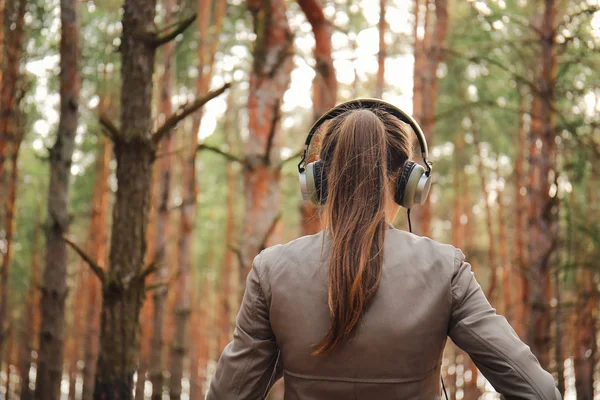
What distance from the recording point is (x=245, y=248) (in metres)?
6.06

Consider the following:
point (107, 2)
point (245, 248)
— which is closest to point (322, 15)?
point (245, 248)

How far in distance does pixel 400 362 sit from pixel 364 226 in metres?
0.37

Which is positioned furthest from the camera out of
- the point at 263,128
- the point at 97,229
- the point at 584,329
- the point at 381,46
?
the point at 97,229

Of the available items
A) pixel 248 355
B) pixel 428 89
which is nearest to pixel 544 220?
pixel 428 89

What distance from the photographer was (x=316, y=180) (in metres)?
2.05

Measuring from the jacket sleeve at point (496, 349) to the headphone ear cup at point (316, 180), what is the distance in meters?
0.49

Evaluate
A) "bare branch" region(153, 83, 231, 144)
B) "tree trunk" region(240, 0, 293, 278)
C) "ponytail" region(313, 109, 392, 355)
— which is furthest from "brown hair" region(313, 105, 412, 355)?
"tree trunk" region(240, 0, 293, 278)

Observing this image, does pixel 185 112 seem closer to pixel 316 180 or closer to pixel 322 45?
pixel 316 180

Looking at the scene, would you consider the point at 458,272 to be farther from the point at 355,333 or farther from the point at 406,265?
the point at 355,333

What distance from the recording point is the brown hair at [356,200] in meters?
1.80

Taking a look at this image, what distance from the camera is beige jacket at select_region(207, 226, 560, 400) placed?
5.73 ft

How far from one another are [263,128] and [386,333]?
15.0ft

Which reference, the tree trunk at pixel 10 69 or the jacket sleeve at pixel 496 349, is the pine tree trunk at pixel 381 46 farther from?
the jacket sleeve at pixel 496 349

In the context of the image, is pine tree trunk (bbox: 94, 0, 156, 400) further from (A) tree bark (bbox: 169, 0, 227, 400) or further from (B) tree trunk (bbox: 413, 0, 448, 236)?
(A) tree bark (bbox: 169, 0, 227, 400)
